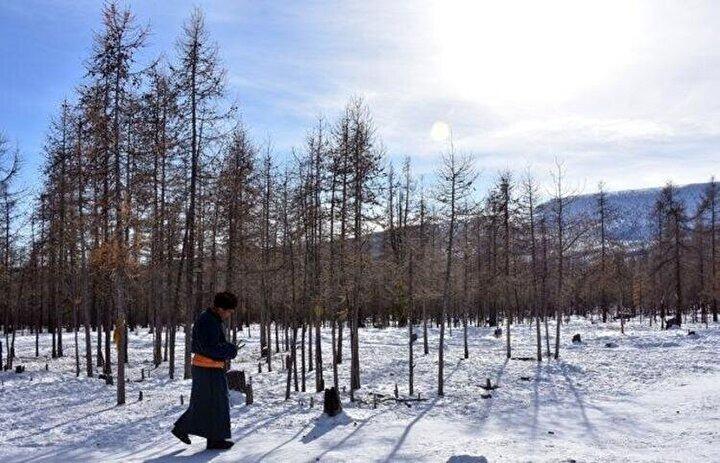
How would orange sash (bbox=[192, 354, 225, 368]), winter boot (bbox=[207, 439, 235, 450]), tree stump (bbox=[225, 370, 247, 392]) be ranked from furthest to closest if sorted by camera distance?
tree stump (bbox=[225, 370, 247, 392]), winter boot (bbox=[207, 439, 235, 450]), orange sash (bbox=[192, 354, 225, 368])

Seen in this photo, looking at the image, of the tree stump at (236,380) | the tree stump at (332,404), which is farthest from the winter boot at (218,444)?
the tree stump at (236,380)

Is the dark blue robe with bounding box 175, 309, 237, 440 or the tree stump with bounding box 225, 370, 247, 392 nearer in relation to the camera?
the dark blue robe with bounding box 175, 309, 237, 440

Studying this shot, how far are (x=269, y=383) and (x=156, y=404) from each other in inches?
299

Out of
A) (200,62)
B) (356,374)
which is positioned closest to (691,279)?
(356,374)

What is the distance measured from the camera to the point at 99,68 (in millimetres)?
15391

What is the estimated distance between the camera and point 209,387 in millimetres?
8297

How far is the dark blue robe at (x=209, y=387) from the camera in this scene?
8172 mm

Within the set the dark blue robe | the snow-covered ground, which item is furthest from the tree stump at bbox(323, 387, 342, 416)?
the dark blue robe

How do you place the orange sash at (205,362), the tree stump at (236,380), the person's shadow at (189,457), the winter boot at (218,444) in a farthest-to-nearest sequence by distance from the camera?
the tree stump at (236,380), the winter boot at (218,444), the orange sash at (205,362), the person's shadow at (189,457)

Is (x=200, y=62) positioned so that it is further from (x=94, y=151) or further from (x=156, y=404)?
(x=156, y=404)

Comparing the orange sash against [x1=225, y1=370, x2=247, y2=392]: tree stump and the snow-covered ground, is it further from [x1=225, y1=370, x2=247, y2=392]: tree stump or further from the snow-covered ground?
[x1=225, y1=370, x2=247, y2=392]: tree stump

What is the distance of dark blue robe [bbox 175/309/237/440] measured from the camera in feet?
26.8

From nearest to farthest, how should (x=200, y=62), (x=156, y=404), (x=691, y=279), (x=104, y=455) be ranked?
(x=104, y=455)
(x=156, y=404)
(x=200, y=62)
(x=691, y=279)

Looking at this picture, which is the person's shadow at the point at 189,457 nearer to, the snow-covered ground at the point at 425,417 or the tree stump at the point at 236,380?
the snow-covered ground at the point at 425,417
